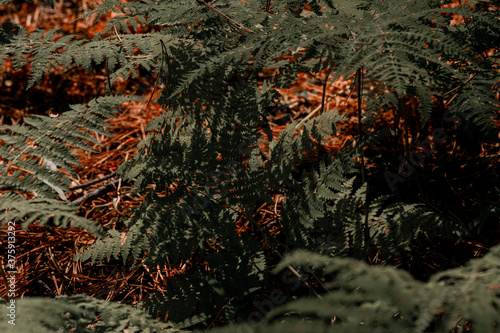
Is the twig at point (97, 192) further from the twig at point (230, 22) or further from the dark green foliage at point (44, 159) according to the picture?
the twig at point (230, 22)

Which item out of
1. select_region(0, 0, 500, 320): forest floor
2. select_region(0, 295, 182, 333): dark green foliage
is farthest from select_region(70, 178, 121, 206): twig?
select_region(0, 295, 182, 333): dark green foliage

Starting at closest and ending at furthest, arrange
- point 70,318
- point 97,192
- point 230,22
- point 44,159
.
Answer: point 70,318, point 44,159, point 230,22, point 97,192

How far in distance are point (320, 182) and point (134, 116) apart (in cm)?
189

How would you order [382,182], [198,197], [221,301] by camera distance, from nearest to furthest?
1. [221,301]
2. [198,197]
3. [382,182]

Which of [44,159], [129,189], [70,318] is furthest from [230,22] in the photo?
[70,318]

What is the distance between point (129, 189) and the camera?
100 inches

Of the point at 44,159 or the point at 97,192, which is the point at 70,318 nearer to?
the point at 44,159

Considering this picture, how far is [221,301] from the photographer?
1.61 meters

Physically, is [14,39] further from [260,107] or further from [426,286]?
[426,286]

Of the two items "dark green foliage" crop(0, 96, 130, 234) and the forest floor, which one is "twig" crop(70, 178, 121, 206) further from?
"dark green foliage" crop(0, 96, 130, 234)

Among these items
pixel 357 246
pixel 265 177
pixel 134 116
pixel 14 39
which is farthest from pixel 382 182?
pixel 14 39

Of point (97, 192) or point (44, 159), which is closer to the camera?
point (44, 159)

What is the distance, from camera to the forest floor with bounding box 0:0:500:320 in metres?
2.00

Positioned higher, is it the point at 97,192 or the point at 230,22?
the point at 230,22
